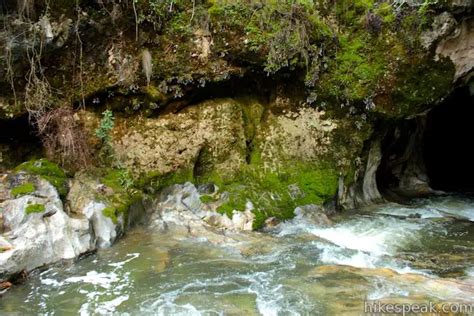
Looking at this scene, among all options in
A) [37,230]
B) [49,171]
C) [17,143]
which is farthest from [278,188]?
[17,143]

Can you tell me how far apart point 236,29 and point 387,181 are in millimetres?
6872

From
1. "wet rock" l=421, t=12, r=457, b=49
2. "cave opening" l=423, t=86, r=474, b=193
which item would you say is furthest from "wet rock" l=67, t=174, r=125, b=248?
"cave opening" l=423, t=86, r=474, b=193

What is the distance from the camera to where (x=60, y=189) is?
302 inches

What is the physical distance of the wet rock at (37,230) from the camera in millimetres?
6316

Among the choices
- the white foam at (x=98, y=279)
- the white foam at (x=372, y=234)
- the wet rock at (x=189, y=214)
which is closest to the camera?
the white foam at (x=98, y=279)

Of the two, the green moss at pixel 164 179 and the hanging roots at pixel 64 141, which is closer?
the hanging roots at pixel 64 141

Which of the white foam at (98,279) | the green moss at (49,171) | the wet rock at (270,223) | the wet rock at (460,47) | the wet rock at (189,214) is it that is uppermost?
the wet rock at (460,47)

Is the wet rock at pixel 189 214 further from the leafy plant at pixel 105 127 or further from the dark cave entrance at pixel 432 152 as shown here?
the dark cave entrance at pixel 432 152

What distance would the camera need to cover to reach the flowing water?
535 cm

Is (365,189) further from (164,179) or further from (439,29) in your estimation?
(164,179)

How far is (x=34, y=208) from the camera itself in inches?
273

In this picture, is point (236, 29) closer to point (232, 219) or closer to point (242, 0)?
point (242, 0)

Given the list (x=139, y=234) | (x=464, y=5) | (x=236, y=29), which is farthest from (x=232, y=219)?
(x=464, y=5)

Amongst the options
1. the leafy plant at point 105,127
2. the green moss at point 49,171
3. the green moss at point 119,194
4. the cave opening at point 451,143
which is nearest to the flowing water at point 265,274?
the green moss at point 119,194
